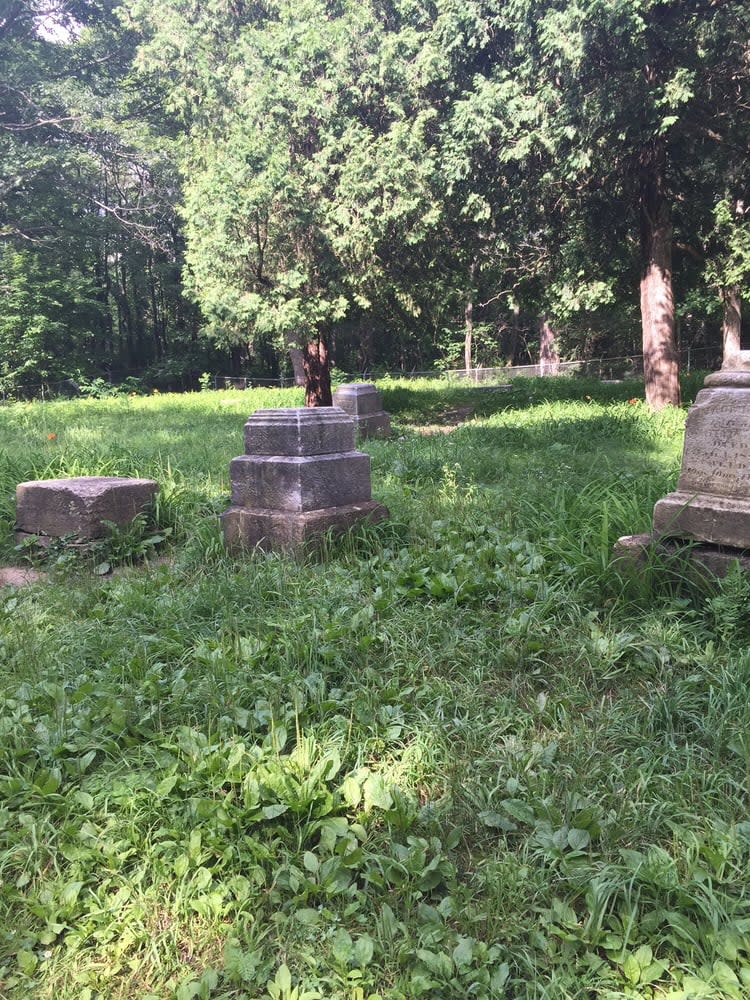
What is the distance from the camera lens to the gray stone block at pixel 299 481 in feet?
15.0

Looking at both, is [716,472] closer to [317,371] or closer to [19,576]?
[19,576]

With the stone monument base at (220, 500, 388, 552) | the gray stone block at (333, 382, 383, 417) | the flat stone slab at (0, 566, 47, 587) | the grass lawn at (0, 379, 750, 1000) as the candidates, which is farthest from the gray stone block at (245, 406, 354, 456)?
the gray stone block at (333, 382, 383, 417)

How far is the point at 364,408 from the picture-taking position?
1174cm

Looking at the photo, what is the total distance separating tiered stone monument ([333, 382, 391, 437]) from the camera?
11.6 metres

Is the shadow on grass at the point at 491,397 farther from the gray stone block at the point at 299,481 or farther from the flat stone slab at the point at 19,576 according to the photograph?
the flat stone slab at the point at 19,576

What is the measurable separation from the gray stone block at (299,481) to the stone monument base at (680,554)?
1.89m

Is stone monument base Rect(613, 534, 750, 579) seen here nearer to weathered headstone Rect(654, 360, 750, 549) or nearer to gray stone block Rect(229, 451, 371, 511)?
weathered headstone Rect(654, 360, 750, 549)

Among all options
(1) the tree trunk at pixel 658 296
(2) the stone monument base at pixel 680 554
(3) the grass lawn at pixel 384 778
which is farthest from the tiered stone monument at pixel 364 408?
(2) the stone monument base at pixel 680 554

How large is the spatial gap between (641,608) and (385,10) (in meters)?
15.9

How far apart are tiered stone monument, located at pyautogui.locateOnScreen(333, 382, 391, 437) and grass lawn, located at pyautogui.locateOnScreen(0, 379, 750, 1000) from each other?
7431mm

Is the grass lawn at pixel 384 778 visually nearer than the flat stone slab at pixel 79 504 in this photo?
Yes

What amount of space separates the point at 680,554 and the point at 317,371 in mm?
11829

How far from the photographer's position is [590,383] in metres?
17.9

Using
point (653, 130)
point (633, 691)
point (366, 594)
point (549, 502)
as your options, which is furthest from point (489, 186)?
point (633, 691)
